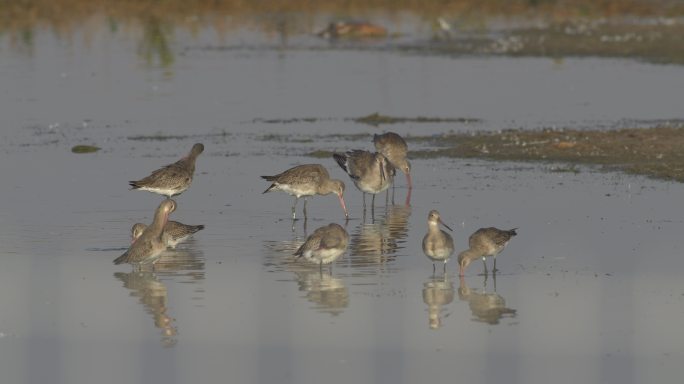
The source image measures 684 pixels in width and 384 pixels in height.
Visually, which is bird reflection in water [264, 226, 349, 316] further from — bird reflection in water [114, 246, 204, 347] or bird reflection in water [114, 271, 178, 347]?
bird reflection in water [114, 271, 178, 347]

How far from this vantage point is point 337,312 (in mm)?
13141

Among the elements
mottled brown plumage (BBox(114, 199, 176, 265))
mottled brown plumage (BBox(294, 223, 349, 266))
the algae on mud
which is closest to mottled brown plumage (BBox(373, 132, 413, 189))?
the algae on mud

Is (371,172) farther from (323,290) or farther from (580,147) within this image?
(323,290)

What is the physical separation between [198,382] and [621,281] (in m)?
4.97

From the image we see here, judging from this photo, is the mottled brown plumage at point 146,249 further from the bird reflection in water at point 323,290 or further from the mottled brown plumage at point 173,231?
the bird reflection in water at point 323,290

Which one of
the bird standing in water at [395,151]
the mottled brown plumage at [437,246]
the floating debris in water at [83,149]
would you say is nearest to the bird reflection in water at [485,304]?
the mottled brown plumage at [437,246]

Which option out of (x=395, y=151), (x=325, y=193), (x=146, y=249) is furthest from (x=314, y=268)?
(x=395, y=151)

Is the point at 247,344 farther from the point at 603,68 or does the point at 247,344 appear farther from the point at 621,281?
the point at 603,68

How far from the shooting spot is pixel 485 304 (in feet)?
44.0

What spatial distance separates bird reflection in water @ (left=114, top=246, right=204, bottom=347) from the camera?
41.7ft

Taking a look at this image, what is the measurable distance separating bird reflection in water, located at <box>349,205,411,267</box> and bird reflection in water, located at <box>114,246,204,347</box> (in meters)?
1.64

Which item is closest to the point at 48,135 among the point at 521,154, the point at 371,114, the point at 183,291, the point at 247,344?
the point at 371,114

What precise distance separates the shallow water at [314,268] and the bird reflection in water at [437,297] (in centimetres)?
4

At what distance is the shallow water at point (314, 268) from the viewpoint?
37.9ft
